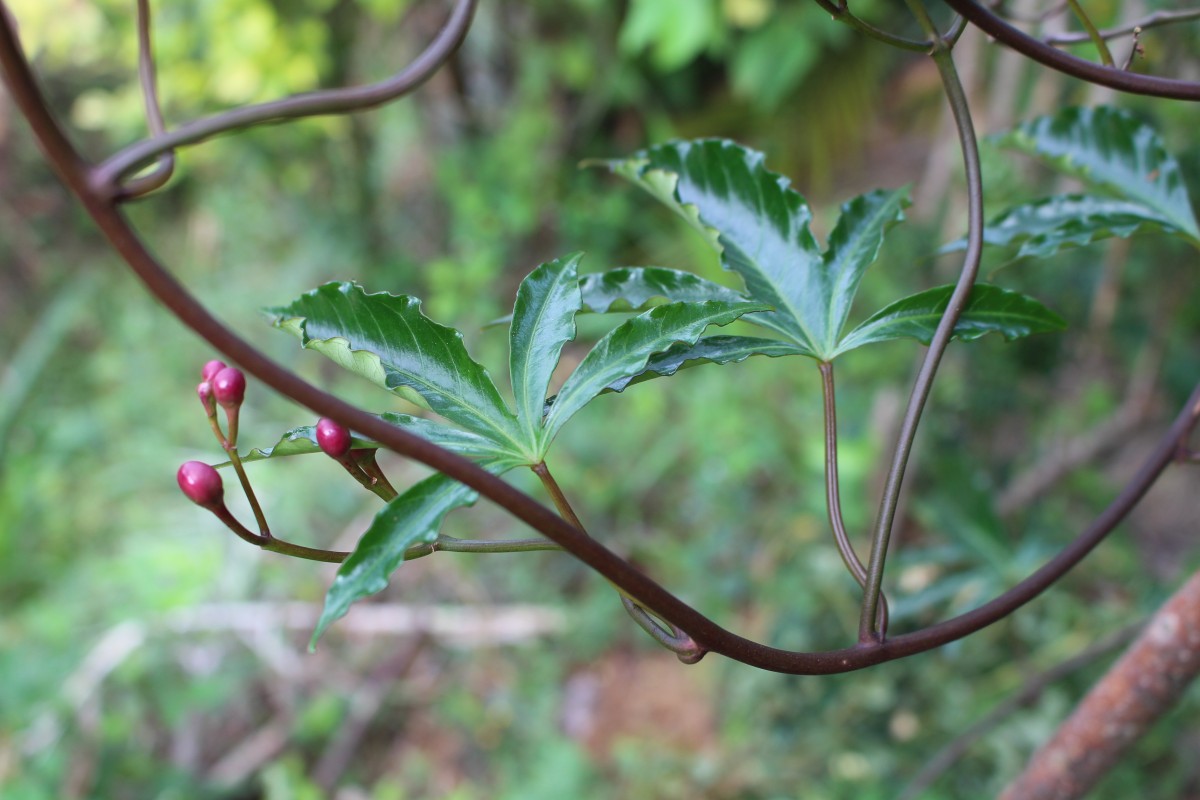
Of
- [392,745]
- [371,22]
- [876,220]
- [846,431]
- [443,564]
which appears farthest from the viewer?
[371,22]

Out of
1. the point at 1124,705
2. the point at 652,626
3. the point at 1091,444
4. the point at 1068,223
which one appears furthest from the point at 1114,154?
the point at 1091,444

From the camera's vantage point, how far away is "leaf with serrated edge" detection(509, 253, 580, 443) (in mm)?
394

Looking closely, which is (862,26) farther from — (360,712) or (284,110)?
(360,712)

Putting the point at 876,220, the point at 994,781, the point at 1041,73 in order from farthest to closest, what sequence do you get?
the point at 1041,73
the point at 994,781
the point at 876,220

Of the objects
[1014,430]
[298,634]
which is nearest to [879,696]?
[1014,430]

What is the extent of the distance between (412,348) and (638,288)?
118 mm

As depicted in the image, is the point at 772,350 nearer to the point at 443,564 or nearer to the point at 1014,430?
the point at 1014,430

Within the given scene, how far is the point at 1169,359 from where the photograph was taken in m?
1.44

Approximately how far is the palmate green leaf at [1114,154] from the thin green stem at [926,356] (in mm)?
236

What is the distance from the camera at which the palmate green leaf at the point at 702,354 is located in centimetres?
37

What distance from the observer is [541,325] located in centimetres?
41

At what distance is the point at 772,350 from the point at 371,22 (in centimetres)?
278

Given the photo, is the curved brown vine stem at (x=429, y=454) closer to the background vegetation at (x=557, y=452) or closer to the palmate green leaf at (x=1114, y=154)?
the palmate green leaf at (x=1114, y=154)

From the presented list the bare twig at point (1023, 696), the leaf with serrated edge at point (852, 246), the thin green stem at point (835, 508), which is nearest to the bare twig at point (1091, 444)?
the bare twig at point (1023, 696)
